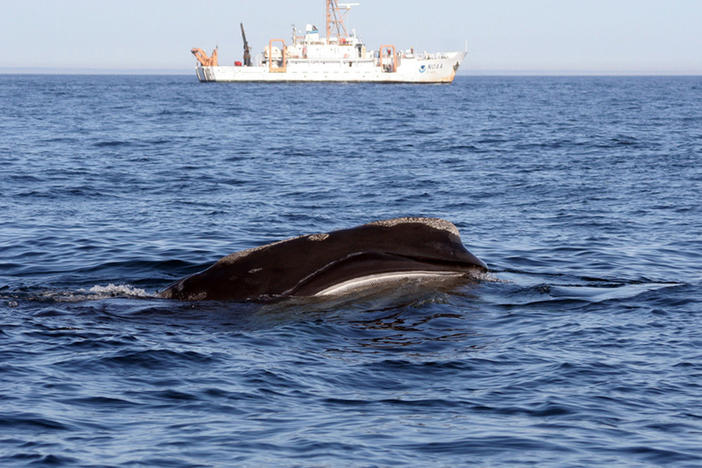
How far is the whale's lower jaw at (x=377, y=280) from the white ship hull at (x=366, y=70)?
122 metres

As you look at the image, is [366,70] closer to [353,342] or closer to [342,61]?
[342,61]

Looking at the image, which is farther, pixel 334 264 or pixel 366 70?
pixel 366 70

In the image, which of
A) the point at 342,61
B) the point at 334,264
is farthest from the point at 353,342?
the point at 342,61

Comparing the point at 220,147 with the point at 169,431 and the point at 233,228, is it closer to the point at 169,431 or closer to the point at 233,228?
the point at 233,228

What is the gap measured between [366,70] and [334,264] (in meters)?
123

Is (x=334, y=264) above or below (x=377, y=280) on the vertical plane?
above

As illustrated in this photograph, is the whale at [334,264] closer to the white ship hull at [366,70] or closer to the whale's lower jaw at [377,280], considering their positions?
the whale's lower jaw at [377,280]

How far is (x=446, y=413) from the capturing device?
738 centimetres

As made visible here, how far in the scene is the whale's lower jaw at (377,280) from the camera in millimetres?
10039

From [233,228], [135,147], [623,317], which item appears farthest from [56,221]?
[135,147]

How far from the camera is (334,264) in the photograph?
9961 mm

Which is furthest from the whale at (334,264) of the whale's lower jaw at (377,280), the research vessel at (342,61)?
the research vessel at (342,61)

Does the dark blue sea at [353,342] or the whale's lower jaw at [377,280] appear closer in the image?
the dark blue sea at [353,342]

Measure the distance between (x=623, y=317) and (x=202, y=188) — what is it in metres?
15.3
